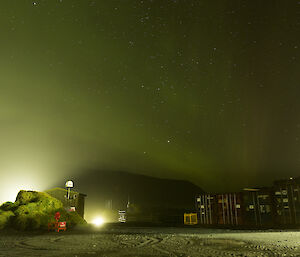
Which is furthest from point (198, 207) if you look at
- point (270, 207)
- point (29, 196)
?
point (29, 196)

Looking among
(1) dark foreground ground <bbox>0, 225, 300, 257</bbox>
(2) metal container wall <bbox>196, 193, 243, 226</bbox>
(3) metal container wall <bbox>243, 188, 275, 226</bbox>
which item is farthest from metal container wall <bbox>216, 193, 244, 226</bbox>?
(1) dark foreground ground <bbox>0, 225, 300, 257</bbox>

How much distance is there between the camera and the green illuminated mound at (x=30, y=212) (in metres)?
33.0

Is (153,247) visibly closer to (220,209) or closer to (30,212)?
(30,212)

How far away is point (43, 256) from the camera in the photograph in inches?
490

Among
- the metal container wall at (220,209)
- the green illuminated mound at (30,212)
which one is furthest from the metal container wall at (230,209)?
the green illuminated mound at (30,212)

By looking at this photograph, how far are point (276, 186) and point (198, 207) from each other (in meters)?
23.4

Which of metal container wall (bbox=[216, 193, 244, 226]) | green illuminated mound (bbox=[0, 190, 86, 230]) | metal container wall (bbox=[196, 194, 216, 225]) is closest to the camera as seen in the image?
green illuminated mound (bbox=[0, 190, 86, 230])

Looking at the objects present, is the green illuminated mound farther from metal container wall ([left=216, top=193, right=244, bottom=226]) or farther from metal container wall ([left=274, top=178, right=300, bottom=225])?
metal container wall ([left=274, top=178, right=300, bottom=225])

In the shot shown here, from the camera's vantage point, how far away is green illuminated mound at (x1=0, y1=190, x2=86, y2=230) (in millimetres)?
32969

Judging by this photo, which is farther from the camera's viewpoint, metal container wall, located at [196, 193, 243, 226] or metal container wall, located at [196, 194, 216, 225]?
metal container wall, located at [196, 194, 216, 225]

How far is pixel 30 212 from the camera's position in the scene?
115 feet

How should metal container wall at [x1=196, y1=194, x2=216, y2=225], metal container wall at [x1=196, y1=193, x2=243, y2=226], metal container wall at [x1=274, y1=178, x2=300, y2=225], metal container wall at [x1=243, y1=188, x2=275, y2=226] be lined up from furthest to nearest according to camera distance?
metal container wall at [x1=196, y1=194, x2=216, y2=225] < metal container wall at [x1=196, y1=193, x2=243, y2=226] < metal container wall at [x1=243, y1=188, x2=275, y2=226] < metal container wall at [x1=274, y1=178, x2=300, y2=225]

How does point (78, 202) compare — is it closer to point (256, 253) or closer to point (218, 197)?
point (218, 197)

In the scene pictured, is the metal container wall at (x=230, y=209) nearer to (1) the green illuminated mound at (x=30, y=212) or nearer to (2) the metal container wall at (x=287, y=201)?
(2) the metal container wall at (x=287, y=201)
